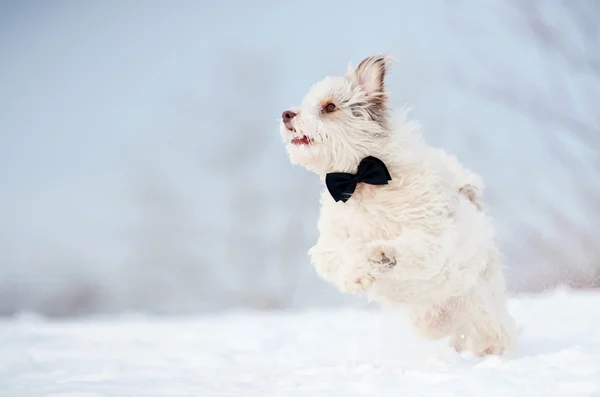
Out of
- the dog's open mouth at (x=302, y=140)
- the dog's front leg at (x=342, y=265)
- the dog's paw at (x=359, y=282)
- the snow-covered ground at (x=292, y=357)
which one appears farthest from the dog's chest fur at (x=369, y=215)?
the snow-covered ground at (x=292, y=357)

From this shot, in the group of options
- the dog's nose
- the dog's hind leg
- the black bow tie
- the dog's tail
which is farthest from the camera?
the dog's tail

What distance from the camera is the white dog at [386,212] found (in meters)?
4.12

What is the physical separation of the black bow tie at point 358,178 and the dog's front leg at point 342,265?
12.9 inches

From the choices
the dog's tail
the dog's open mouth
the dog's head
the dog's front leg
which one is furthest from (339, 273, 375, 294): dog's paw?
the dog's tail

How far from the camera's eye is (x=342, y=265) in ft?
13.7

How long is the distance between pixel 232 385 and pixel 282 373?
1.84 feet

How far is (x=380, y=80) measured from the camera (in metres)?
4.41

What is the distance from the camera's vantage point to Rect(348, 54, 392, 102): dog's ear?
4.41 meters

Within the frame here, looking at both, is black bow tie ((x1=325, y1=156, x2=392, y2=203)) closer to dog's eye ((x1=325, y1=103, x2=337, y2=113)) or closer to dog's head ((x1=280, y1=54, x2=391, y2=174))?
dog's head ((x1=280, y1=54, x2=391, y2=174))

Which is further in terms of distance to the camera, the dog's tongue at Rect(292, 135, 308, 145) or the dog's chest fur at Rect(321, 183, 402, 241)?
the dog's chest fur at Rect(321, 183, 402, 241)

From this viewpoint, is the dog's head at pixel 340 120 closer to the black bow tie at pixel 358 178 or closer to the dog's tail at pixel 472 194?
the black bow tie at pixel 358 178

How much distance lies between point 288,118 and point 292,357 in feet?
7.32

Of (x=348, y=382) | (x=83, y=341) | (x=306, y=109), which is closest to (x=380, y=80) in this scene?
(x=306, y=109)

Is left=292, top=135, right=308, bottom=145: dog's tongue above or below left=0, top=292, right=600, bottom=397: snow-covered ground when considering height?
above
